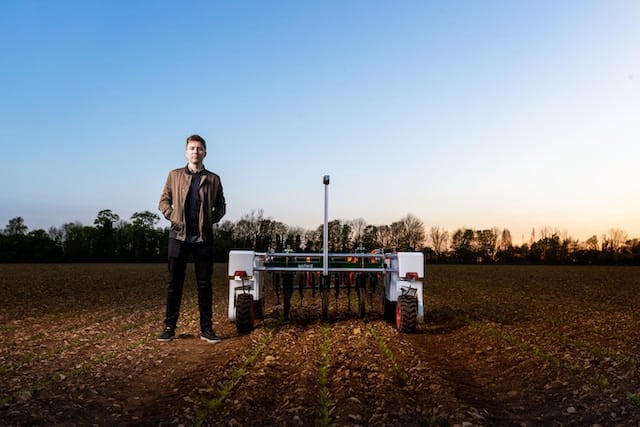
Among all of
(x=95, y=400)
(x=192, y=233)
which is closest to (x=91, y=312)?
(x=192, y=233)

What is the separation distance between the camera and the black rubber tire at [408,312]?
8.77m

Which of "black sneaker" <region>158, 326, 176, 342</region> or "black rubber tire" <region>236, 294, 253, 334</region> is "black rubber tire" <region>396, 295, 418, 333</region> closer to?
"black rubber tire" <region>236, 294, 253, 334</region>

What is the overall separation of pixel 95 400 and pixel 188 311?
8.11m

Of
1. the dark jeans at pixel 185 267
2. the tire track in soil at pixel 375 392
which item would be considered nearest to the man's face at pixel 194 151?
the dark jeans at pixel 185 267

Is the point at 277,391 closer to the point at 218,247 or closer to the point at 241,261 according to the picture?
the point at 241,261

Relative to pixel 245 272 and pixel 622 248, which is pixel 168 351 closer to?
pixel 245 272

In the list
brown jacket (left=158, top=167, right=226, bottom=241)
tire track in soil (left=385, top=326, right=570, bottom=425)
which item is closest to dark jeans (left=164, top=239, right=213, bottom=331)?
brown jacket (left=158, top=167, right=226, bottom=241)

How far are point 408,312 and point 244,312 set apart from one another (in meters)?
2.76

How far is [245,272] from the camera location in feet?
29.3

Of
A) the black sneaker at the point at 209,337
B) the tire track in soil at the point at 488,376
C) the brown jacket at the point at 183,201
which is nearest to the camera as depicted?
the tire track in soil at the point at 488,376

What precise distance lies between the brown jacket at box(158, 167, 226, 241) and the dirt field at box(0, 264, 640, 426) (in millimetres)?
1736

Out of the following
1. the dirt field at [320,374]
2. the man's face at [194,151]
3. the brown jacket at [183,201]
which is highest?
the man's face at [194,151]

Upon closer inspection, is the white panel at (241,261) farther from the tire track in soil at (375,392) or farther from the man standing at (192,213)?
the tire track in soil at (375,392)

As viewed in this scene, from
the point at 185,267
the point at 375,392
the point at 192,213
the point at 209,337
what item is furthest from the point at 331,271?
Answer: the point at 375,392
